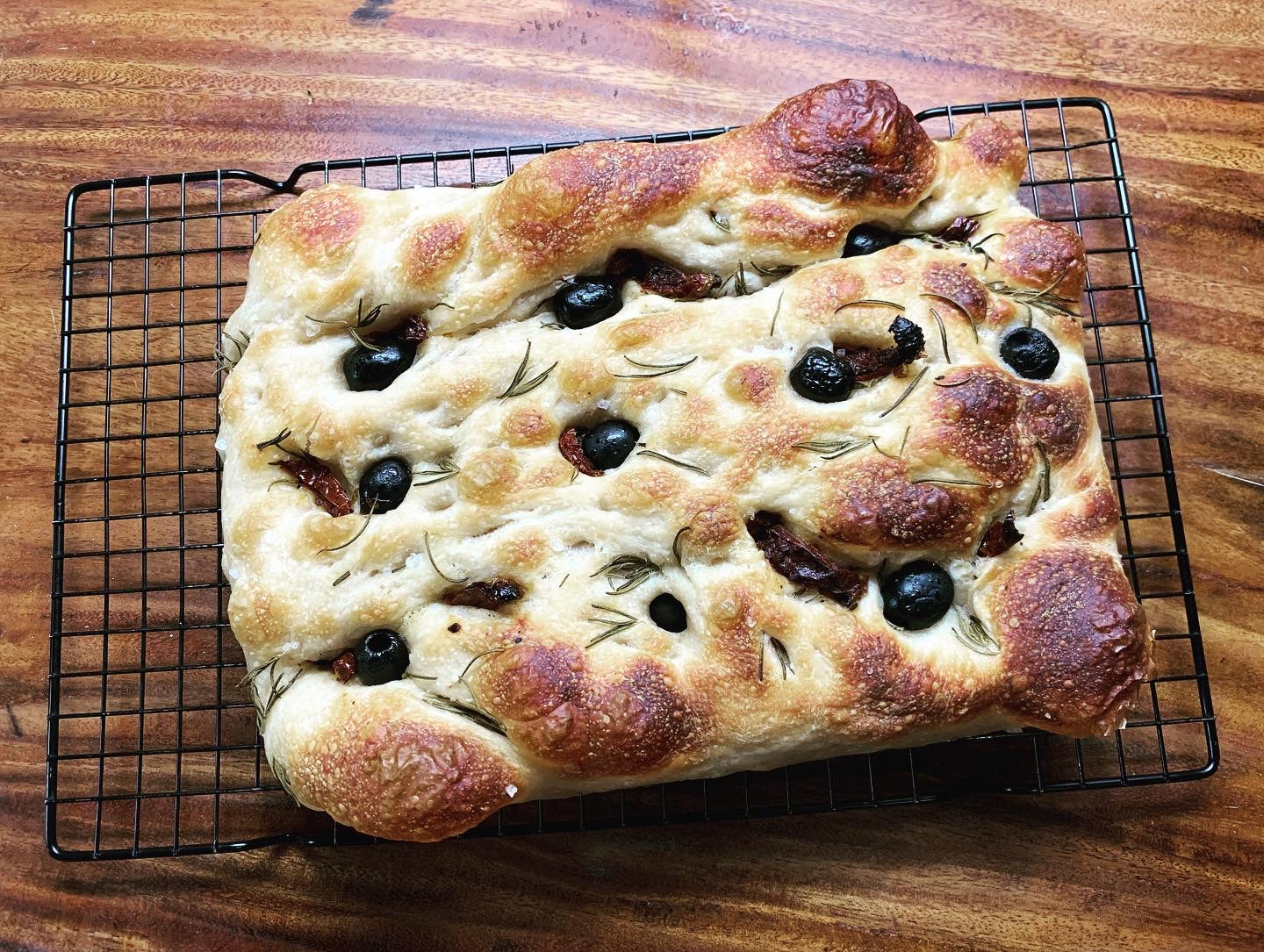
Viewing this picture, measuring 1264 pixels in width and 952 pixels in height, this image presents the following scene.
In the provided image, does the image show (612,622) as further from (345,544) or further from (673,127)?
(673,127)

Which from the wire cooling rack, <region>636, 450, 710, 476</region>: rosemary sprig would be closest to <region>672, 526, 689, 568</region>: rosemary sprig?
<region>636, 450, 710, 476</region>: rosemary sprig

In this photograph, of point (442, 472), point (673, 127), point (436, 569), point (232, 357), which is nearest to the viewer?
point (436, 569)

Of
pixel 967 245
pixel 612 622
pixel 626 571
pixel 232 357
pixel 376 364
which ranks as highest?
pixel 967 245

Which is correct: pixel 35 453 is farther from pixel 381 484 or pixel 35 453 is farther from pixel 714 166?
pixel 714 166

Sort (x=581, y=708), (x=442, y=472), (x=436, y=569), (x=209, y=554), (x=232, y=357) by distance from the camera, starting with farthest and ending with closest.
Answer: (x=209, y=554), (x=232, y=357), (x=442, y=472), (x=436, y=569), (x=581, y=708)

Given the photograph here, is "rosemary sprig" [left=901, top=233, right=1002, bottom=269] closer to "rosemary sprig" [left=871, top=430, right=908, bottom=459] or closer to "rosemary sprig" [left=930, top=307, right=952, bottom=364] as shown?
"rosemary sprig" [left=930, top=307, right=952, bottom=364]

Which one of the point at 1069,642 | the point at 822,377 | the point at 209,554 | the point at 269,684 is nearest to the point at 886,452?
the point at 822,377

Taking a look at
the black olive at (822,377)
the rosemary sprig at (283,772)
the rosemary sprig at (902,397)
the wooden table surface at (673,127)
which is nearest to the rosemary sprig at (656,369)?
the black olive at (822,377)

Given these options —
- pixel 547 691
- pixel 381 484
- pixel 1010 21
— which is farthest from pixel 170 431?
pixel 1010 21
